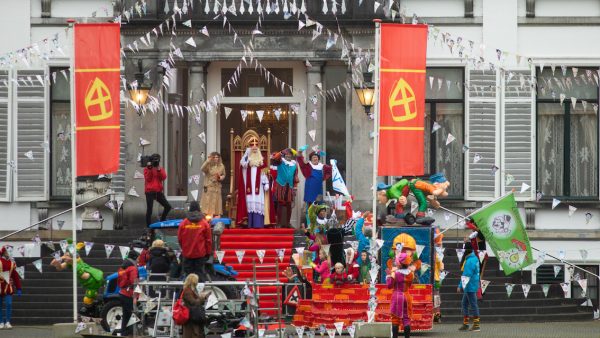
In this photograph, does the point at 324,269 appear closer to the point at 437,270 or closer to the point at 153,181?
the point at 437,270

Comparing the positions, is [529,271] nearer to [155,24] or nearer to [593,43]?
[593,43]

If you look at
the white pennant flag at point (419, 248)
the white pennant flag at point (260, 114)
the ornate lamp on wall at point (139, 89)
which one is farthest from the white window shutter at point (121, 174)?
the white pennant flag at point (419, 248)

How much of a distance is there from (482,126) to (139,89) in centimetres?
739

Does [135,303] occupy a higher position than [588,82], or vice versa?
[588,82]

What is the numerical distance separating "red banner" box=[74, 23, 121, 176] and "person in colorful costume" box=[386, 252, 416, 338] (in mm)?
5104

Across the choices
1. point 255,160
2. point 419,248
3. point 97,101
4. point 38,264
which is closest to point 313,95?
point 255,160

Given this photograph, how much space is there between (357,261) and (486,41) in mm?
7210

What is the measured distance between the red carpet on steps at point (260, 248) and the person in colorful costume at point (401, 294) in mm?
4294

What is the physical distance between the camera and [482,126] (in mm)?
40406

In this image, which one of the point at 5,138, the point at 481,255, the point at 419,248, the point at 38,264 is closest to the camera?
the point at 419,248

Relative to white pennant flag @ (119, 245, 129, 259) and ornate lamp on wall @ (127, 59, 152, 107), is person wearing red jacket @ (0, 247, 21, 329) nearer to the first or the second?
white pennant flag @ (119, 245, 129, 259)

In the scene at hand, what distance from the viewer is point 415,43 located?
32.0m

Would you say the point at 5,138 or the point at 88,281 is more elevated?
the point at 5,138

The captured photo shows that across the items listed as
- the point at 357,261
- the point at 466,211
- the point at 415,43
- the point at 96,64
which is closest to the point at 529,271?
the point at 466,211
